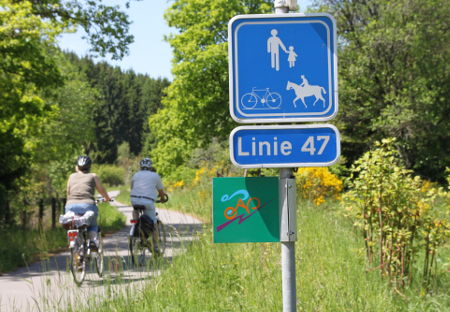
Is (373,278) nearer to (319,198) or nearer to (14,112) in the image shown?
(319,198)

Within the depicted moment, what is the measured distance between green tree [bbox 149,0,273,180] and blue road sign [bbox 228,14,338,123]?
26472 millimetres

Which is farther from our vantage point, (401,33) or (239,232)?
(401,33)

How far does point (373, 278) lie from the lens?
213 inches

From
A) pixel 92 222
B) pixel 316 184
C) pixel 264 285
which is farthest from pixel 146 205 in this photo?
pixel 316 184

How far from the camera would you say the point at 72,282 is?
24.0 ft

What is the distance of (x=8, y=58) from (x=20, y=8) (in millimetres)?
2054

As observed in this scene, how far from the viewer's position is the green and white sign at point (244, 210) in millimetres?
2660

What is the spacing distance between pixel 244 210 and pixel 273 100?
0.53 m

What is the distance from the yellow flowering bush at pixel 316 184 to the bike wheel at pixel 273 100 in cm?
1052

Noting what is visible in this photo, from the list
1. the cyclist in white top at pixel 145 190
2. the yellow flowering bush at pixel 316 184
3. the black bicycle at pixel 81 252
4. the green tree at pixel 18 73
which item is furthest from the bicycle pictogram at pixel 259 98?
the green tree at pixel 18 73

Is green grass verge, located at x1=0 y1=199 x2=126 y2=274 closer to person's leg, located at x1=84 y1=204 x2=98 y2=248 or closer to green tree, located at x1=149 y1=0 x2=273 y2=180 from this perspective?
person's leg, located at x1=84 y1=204 x2=98 y2=248

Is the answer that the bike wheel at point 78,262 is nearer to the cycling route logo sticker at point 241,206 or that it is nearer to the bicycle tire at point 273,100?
the cycling route logo sticker at point 241,206

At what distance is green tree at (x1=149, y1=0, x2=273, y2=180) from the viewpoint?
29.8 meters

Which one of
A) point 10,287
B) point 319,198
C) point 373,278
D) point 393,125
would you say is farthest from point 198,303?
point 393,125
